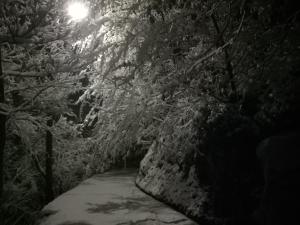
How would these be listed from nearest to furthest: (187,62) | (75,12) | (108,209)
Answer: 1. (187,62)
2. (108,209)
3. (75,12)

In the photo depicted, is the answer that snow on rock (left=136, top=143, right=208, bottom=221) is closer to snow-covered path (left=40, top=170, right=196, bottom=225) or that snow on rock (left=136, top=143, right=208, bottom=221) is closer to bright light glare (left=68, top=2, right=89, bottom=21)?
snow-covered path (left=40, top=170, right=196, bottom=225)

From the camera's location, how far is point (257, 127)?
16.1 feet

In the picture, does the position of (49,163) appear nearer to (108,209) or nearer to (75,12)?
(108,209)

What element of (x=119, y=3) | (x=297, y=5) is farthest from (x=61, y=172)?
(x=297, y=5)

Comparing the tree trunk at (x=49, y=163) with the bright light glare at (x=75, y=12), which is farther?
the tree trunk at (x=49, y=163)

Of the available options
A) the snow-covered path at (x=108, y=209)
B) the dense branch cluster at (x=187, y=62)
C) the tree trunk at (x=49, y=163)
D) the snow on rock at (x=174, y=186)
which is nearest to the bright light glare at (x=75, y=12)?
the dense branch cluster at (x=187, y=62)

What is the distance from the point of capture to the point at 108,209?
19.7 ft

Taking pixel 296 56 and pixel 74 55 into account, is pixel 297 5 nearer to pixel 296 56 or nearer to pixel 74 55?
pixel 296 56

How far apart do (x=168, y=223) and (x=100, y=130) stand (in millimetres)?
3667

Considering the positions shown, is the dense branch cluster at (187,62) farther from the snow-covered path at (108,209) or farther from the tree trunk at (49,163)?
the tree trunk at (49,163)

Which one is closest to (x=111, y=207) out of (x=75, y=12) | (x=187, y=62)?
(x=187, y=62)

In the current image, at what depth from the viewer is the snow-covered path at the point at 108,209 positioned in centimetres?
531

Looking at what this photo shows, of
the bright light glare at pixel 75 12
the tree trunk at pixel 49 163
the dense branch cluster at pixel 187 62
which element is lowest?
the tree trunk at pixel 49 163

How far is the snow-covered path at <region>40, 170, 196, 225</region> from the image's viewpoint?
5305mm
